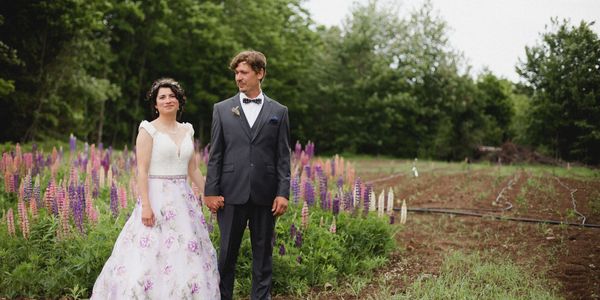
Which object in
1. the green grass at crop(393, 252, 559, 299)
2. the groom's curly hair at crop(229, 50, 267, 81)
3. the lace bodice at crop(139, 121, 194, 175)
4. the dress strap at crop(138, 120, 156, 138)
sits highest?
the groom's curly hair at crop(229, 50, 267, 81)

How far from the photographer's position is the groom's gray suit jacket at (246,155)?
3.94 metres

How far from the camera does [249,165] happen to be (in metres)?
3.94

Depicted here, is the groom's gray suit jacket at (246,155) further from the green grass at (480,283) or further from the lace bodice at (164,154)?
the green grass at (480,283)

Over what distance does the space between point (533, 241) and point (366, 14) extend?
2406 cm

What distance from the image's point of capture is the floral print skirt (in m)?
3.86

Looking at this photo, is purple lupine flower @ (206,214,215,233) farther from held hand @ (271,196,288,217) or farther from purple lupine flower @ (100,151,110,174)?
purple lupine flower @ (100,151,110,174)

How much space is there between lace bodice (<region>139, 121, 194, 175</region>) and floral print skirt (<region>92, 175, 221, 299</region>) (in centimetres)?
7

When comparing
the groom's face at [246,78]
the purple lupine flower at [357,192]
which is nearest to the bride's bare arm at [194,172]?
the groom's face at [246,78]

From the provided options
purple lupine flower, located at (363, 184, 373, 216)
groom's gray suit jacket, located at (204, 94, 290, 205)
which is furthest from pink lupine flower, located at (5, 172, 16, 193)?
purple lupine flower, located at (363, 184, 373, 216)

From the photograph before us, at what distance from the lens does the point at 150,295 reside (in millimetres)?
3848

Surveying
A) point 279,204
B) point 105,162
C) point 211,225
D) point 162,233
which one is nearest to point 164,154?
point 162,233

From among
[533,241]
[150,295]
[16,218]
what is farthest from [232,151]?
[533,241]

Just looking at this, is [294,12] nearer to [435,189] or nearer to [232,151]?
[435,189]

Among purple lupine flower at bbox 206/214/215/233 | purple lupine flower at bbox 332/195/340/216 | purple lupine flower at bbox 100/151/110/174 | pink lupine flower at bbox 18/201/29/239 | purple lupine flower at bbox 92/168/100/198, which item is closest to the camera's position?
pink lupine flower at bbox 18/201/29/239
